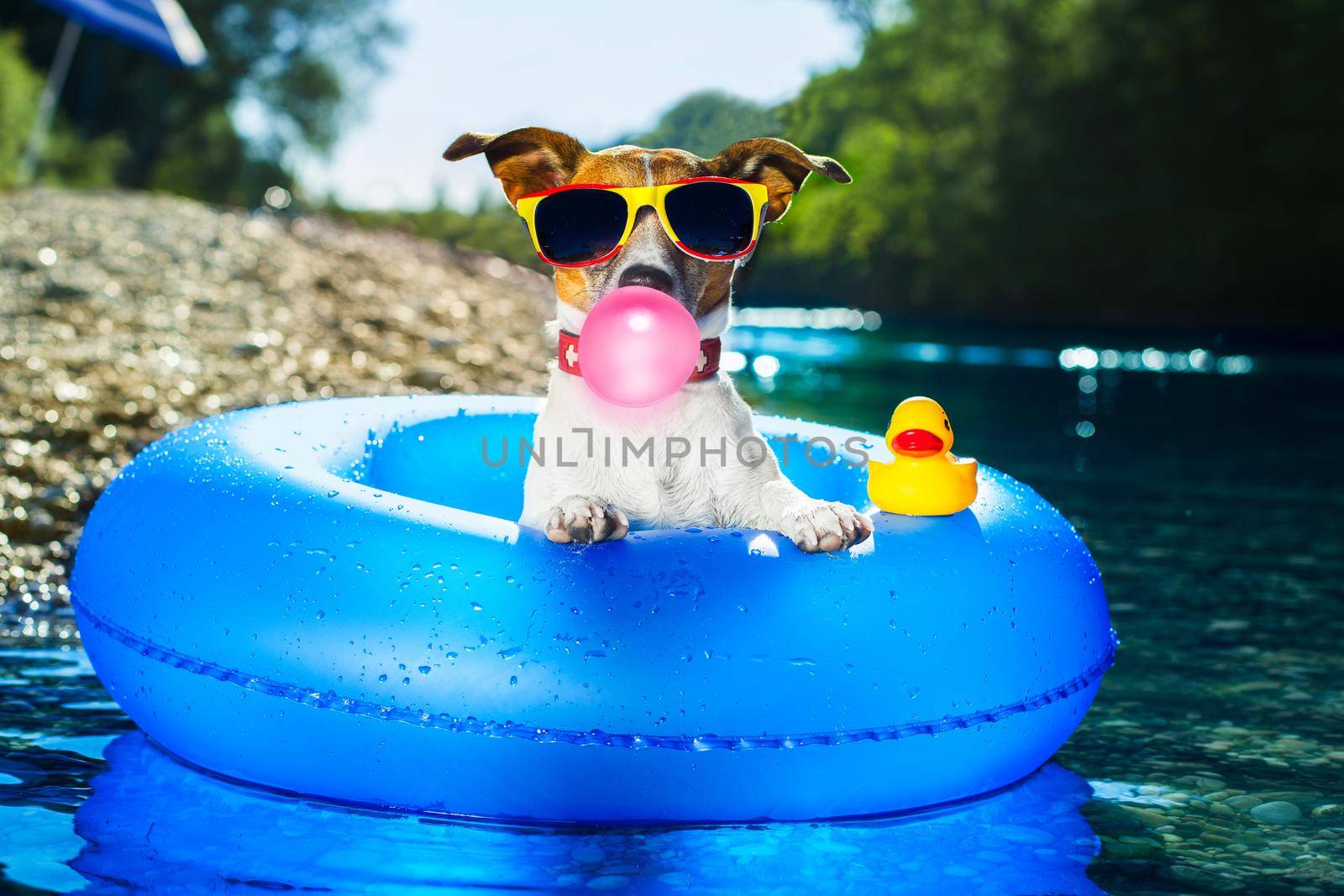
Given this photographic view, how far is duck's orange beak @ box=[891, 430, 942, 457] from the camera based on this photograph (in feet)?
10.8

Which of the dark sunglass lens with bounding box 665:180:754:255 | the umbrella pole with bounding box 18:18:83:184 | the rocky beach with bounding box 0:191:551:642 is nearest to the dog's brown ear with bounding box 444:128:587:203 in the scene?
the dark sunglass lens with bounding box 665:180:754:255

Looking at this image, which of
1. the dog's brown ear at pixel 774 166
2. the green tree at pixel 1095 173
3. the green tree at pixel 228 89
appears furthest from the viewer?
the green tree at pixel 228 89

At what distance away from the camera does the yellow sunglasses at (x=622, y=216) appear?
303cm

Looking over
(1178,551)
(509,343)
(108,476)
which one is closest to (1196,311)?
(509,343)

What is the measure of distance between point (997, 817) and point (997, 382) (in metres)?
12.6

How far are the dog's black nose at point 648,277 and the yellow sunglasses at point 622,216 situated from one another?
0.07 meters

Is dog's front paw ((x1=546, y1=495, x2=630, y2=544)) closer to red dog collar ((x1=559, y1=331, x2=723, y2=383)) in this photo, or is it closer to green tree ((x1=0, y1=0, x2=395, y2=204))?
red dog collar ((x1=559, y1=331, x2=723, y2=383))

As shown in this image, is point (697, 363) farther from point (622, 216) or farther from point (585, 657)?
point (585, 657)

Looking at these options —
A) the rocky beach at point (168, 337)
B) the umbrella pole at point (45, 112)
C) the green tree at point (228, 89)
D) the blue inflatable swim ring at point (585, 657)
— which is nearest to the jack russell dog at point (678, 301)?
the blue inflatable swim ring at point (585, 657)

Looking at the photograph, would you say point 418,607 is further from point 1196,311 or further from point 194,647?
point 1196,311

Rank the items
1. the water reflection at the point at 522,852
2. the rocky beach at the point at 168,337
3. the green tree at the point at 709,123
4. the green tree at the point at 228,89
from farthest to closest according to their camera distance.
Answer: the green tree at the point at 228,89 < the rocky beach at the point at 168,337 < the green tree at the point at 709,123 < the water reflection at the point at 522,852

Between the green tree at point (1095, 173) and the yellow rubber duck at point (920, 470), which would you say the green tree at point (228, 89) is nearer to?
the green tree at point (1095, 173)

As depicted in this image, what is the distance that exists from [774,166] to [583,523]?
1007 mm

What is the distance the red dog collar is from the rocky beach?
94.9 inches
